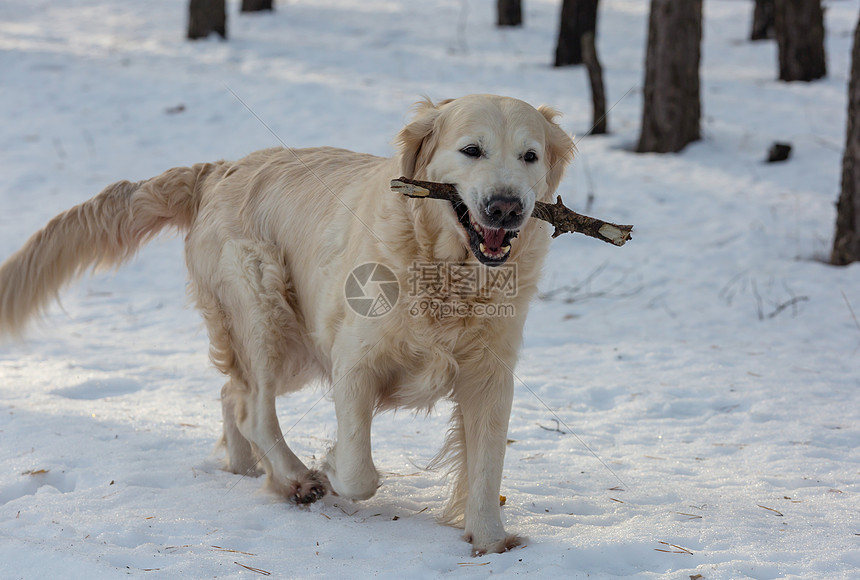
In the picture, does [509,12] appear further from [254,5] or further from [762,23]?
[254,5]

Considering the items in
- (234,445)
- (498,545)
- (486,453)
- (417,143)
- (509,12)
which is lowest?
(234,445)

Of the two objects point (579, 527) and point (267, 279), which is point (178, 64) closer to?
point (267, 279)

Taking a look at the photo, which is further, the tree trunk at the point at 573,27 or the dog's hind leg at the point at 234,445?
the tree trunk at the point at 573,27

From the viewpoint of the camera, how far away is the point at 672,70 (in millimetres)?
9977

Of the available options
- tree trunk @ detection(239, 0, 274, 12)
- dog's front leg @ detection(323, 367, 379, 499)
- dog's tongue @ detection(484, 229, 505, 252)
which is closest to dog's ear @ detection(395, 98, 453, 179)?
dog's tongue @ detection(484, 229, 505, 252)

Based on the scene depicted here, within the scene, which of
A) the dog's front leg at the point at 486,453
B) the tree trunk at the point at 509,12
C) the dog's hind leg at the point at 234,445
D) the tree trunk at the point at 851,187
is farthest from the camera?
the tree trunk at the point at 509,12

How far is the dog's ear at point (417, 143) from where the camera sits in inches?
143

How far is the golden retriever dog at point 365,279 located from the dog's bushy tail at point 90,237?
0.4 inches

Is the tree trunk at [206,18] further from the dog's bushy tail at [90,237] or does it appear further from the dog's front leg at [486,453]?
the dog's front leg at [486,453]

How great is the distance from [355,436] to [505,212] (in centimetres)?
125

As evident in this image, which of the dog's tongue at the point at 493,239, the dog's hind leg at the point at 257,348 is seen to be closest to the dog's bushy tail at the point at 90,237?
the dog's hind leg at the point at 257,348

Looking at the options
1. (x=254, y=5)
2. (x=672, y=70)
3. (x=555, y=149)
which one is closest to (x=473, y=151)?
(x=555, y=149)

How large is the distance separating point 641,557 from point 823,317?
4.32 metres

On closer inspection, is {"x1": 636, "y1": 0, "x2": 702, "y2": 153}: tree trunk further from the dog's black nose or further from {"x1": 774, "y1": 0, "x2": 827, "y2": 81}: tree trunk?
the dog's black nose
